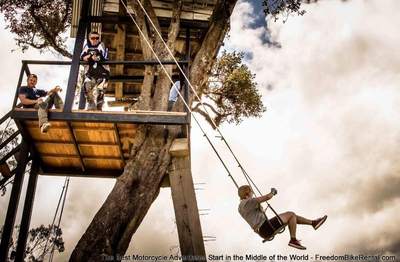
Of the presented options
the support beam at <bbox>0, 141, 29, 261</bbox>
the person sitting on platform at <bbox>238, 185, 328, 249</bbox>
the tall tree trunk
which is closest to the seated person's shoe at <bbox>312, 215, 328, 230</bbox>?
the person sitting on platform at <bbox>238, 185, 328, 249</bbox>

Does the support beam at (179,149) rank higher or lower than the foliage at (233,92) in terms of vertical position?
lower

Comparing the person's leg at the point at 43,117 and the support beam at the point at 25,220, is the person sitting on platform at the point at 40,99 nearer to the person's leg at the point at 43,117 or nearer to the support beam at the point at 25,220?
the person's leg at the point at 43,117

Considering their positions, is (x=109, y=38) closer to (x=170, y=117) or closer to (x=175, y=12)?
(x=175, y=12)

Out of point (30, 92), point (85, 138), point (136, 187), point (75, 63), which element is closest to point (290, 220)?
point (136, 187)

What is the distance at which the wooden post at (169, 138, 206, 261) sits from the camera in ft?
17.3

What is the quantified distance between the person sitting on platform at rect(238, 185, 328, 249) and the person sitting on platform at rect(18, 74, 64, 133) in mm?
3410

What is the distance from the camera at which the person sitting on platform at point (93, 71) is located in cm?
694

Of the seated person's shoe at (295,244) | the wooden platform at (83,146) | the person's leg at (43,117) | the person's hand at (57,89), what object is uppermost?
the person's hand at (57,89)

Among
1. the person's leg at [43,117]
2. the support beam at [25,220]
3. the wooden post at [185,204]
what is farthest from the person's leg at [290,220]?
the support beam at [25,220]

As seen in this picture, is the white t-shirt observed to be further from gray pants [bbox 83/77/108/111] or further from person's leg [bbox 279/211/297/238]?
gray pants [bbox 83/77/108/111]

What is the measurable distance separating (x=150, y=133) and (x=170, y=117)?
0.51m

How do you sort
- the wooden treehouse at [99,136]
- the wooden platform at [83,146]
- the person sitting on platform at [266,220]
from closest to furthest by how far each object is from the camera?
the wooden treehouse at [99,136]
the person sitting on platform at [266,220]
the wooden platform at [83,146]

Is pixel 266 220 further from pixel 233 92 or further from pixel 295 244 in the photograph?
pixel 233 92

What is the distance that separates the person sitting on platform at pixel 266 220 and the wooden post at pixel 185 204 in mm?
1134
